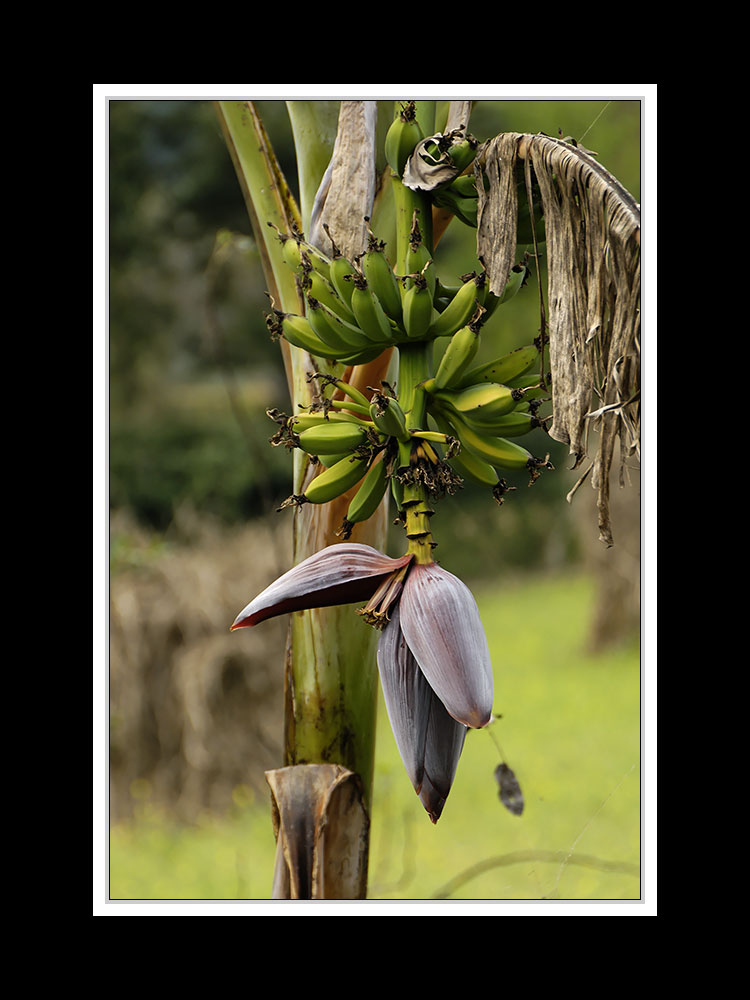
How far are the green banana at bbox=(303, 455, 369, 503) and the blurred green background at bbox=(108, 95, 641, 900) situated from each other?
0.69ft

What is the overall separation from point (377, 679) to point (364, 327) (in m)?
0.31

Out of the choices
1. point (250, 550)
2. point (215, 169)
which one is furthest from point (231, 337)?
point (250, 550)

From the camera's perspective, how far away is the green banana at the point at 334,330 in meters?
0.67

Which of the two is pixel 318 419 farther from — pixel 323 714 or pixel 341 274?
pixel 323 714

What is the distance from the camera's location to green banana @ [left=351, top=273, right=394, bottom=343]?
64 centimetres

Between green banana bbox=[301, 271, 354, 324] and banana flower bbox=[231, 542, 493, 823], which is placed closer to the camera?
banana flower bbox=[231, 542, 493, 823]

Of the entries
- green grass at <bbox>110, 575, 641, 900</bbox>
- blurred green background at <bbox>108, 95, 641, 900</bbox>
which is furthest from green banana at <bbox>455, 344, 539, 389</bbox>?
green grass at <bbox>110, 575, 641, 900</bbox>

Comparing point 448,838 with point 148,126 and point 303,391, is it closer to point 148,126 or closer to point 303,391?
point 303,391

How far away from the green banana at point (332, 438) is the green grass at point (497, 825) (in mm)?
614

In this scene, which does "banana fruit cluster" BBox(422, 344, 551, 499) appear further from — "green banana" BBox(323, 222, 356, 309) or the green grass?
the green grass

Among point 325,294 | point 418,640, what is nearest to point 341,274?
point 325,294

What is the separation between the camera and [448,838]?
229 cm

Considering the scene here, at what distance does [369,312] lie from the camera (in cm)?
64

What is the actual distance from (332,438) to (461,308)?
14 cm
